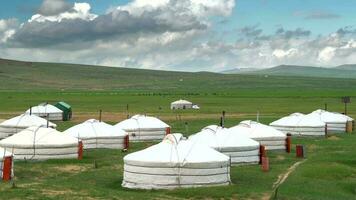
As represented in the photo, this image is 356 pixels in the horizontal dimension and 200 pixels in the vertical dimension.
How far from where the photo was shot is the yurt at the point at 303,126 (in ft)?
144

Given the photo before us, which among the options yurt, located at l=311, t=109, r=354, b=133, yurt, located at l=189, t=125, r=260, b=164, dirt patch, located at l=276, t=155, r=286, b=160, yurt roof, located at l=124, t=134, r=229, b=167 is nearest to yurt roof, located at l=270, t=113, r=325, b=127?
yurt, located at l=311, t=109, r=354, b=133

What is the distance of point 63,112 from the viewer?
5906cm

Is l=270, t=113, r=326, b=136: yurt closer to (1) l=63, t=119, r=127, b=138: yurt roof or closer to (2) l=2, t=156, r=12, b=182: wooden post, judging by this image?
(1) l=63, t=119, r=127, b=138: yurt roof

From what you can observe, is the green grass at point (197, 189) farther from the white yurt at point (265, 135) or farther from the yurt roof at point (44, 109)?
the yurt roof at point (44, 109)

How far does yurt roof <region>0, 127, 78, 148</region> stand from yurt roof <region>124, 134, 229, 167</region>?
8.14 meters

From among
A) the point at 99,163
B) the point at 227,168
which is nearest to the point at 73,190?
the point at 227,168

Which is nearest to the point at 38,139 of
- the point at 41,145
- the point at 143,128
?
the point at 41,145

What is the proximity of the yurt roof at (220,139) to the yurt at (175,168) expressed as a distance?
5.42m

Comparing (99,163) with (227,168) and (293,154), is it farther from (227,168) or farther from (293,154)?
(293,154)

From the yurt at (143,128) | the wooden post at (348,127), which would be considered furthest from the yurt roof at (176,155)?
the wooden post at (348,127)

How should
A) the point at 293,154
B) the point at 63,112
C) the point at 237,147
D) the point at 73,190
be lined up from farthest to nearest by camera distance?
the point at 63,112 < the point at 293,154 < the point at 237,147 < the point at 73,190

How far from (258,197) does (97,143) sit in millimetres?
16770

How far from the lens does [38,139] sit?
1197 inches

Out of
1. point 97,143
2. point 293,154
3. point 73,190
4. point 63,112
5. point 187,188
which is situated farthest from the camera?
point 63,112
